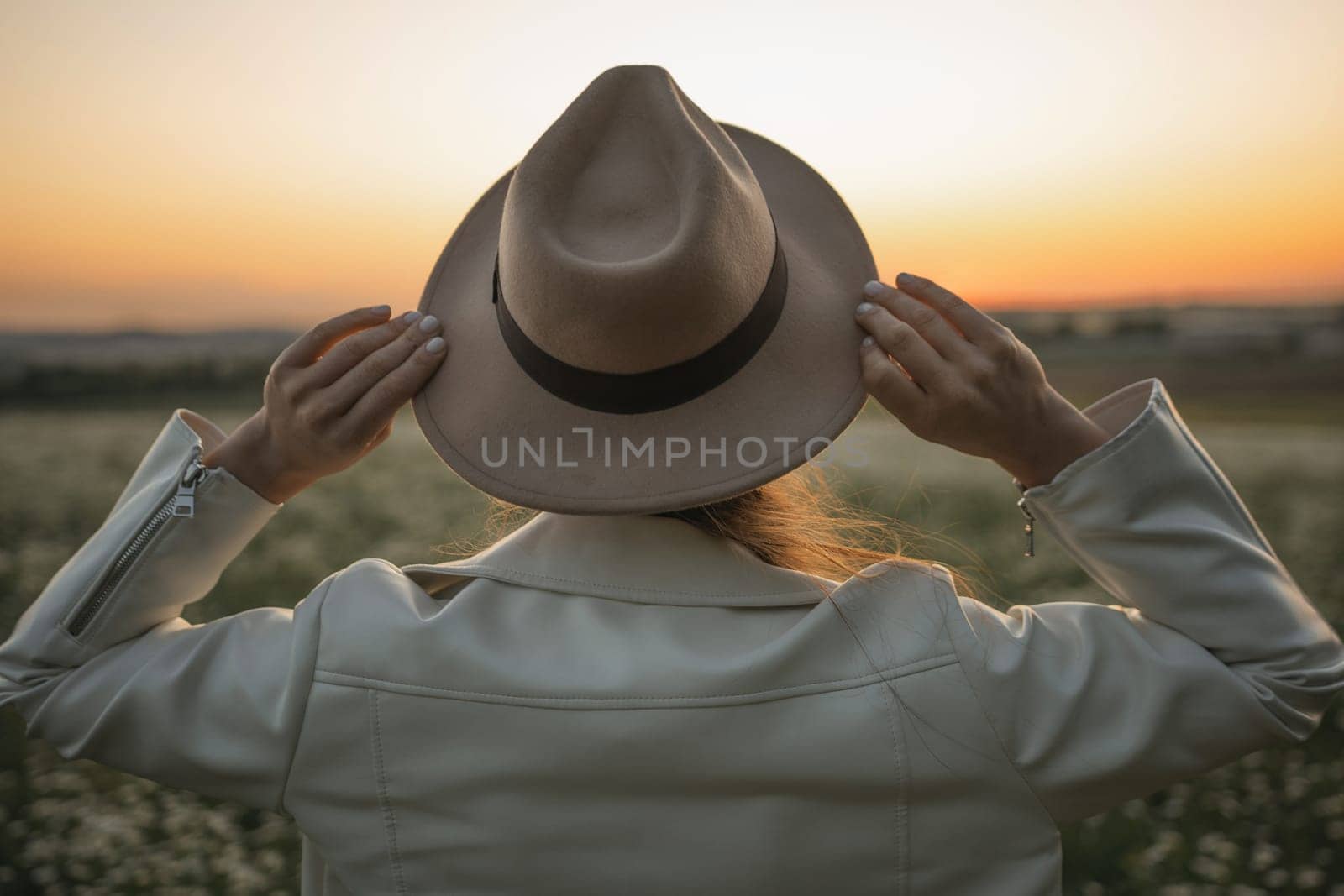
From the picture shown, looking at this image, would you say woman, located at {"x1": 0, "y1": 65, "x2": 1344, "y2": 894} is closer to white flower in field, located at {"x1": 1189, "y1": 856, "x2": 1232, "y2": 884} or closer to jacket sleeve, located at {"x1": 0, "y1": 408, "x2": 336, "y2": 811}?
jacket sleeve, located at {"x1": 0, "y1": 408, "x2": 336, "y2": 811}

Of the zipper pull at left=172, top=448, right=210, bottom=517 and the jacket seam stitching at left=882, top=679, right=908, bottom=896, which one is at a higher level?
the zipper pull at left=172, top=448, right=210, bottom=517

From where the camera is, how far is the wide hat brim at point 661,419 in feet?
4.92

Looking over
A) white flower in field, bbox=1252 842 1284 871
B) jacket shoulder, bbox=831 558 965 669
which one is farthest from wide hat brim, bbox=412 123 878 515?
white flower in field, bbox=1252 842 1284 871

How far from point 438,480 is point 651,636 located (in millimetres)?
11728

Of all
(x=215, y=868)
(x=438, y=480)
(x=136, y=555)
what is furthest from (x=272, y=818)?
(x=438, y=480)

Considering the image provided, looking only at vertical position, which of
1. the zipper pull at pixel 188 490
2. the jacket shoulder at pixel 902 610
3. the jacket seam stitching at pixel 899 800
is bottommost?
the jacket seam stitching at pixel 899 800

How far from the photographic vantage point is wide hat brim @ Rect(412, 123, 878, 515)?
4.92 feet

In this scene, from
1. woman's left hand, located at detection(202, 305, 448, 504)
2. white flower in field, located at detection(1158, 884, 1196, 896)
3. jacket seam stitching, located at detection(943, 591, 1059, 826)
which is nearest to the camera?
jacket seam stitching, located at detection(943, 591, 1059, 826)

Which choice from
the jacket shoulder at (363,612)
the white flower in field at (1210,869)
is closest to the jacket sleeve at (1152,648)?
the jacket shoulder at (363,612)

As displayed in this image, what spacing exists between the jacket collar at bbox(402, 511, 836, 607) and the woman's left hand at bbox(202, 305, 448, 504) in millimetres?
255

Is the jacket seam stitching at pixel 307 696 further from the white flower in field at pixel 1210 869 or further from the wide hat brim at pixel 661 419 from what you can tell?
the white flower in field at pixel 1210 869

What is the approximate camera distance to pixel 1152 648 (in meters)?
1.44

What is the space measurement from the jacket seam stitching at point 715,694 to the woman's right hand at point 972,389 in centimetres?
31

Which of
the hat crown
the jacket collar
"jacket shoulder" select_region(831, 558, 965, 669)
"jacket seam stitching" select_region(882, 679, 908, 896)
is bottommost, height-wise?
"jacket seam stitching" select_region(882, 679, 908, 896)
